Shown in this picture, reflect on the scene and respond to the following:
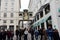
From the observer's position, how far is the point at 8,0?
67.1 meters

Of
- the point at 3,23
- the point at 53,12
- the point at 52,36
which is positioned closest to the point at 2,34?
the point at 52,36

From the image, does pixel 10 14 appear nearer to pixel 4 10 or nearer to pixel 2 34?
pixel 4 10

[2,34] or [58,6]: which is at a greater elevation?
[58,6]

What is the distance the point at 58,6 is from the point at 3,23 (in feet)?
151

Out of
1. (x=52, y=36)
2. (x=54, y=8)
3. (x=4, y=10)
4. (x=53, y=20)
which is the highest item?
(x=4, y=10)

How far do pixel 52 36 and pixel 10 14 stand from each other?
51.2 m

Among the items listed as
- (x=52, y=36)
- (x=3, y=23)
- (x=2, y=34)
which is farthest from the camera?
(x=3, y=23)

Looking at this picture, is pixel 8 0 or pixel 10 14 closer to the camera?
pixel 10 14

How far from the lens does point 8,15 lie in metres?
62.6

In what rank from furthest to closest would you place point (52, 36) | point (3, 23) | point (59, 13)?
point (3, 23) → point (59, 13) → point (52, 36)

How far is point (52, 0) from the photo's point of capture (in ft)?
62.2

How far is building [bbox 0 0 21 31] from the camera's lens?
61562 mm

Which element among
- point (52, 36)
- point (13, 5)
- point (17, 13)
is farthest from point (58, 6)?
point (13, 5)

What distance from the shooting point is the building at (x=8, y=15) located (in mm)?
61562
